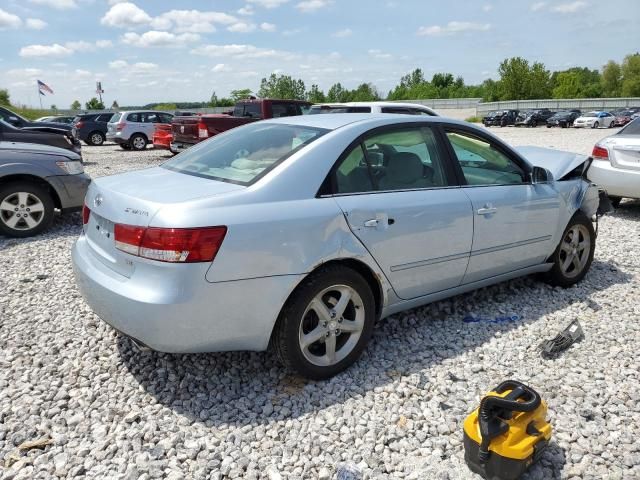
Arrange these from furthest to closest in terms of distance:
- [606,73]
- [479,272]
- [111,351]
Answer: [606,73], [479,272], [111,351]

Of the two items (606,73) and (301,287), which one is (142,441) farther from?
(606,73)

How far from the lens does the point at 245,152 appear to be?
3.35 metres

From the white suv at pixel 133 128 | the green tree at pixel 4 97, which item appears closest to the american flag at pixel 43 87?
the green tree at pixel 4 97

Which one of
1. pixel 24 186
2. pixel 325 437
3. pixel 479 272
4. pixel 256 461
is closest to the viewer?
pixel 256 461

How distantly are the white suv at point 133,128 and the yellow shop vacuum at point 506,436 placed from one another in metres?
19.9

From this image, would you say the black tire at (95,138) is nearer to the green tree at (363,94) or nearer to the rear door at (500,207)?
the rear door at (500,207)

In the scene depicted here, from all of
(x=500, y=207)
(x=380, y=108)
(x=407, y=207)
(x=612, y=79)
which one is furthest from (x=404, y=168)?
(x=612, y=79)

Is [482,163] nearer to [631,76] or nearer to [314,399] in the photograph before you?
[314,399]

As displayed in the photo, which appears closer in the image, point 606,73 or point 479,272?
point 479,272

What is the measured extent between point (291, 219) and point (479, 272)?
174 centimetres

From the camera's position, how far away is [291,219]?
2.78m

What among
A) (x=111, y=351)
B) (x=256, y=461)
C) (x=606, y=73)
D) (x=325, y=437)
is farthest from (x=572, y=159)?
(x=606, y=73)

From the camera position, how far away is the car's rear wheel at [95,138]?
23609 millimetres

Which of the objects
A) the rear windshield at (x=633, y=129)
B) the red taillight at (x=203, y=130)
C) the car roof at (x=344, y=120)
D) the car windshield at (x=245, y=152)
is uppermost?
the car roof at (x=344, y=120)
